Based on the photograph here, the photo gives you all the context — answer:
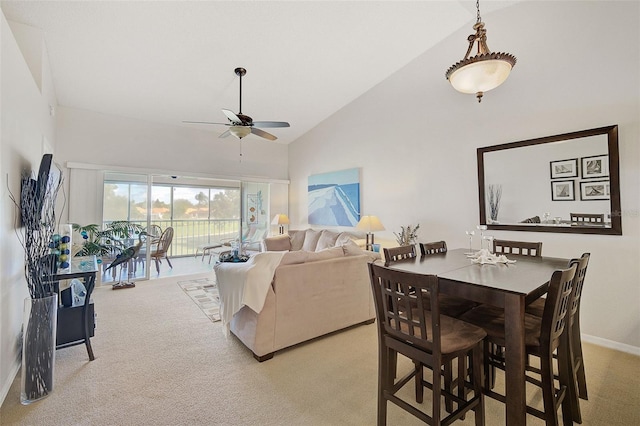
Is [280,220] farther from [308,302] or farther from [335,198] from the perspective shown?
[308,302]

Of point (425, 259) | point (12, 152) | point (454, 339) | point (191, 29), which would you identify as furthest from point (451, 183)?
point (12, 152)

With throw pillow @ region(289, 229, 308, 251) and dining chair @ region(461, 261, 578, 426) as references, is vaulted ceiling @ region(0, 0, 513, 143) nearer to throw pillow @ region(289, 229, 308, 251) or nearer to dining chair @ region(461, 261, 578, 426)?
throw pillow @ region(289, 229, 308, 251)

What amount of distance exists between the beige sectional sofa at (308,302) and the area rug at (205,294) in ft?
3.01

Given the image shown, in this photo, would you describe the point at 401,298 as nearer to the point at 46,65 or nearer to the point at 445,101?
the point at 445,101

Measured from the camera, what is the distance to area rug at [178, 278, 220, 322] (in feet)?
12.3

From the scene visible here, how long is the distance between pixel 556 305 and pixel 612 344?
2.21 m

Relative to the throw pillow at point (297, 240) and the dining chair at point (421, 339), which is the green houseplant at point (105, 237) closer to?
the throw pillow at point (297, 240)

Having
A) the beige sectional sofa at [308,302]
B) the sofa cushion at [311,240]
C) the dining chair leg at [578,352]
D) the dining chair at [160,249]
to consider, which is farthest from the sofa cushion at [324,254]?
the dining chair at [160,249]

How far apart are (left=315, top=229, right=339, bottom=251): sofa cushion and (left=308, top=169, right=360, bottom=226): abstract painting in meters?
0.35

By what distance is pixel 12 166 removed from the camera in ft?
7.18

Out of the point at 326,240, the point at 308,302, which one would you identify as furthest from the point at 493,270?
the point at 326,240

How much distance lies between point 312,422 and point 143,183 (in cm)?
528

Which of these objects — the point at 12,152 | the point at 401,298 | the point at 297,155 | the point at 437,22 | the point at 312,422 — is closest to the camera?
the point at 401,298

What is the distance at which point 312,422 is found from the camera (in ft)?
5.94
